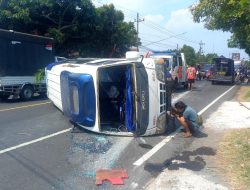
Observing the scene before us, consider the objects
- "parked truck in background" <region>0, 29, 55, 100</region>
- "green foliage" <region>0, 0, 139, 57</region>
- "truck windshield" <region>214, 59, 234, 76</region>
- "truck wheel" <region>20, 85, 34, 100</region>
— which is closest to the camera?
"parked truck in background" <region>0, 29, 55, 100</region>

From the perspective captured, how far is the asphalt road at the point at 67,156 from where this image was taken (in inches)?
267

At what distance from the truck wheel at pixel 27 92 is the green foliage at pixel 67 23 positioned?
318 inches

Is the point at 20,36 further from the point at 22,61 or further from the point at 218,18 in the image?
the point at 218,18

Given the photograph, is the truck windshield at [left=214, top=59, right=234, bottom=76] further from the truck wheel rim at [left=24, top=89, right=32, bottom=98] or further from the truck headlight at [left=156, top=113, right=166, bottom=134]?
the truck headlight at [left=156, top=113, right=166, bottom=134]

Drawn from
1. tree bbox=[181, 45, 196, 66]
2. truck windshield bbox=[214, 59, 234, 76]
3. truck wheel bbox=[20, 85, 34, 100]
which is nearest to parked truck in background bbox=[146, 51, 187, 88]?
truck wheel bbox=[20, 85, 34, 100]

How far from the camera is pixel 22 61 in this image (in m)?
17.8

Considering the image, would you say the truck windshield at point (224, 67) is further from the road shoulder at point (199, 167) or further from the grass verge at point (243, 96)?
the road shoulder at point (199, 167)

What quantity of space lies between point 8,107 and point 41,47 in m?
4.35

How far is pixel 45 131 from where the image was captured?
10.8m

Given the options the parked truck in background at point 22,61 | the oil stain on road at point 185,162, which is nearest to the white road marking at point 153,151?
the oil stain on road at point 185,162

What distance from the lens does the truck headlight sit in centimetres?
1060

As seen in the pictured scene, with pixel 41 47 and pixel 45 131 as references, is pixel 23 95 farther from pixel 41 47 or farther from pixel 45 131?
pixel 45 131

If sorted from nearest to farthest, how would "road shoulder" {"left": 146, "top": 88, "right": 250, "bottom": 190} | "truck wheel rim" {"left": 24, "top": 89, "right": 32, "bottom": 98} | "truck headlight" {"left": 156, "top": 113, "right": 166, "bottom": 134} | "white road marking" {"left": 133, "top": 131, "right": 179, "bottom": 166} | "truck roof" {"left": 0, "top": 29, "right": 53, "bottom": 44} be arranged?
"road shoulder" {"left": 146, "top": 88, "right": 250, "bottom": 190}, "white road marking" {"left": 133, "top": 131, "right": 179, "bottom": 166}, "truck headlight" {"left": 156, "top": 113, "right": 166, "bottom": 134}, "truck roof" {"left": 0, "top": 29, "right": 53, "bottom": 44}, "truck wheel rim" {"left": 24, "top": 89, "right": 32, "bottom": 98}

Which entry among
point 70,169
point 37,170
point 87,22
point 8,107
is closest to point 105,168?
point 70,169
